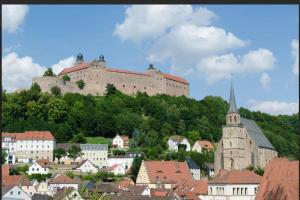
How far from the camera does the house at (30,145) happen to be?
61.6 metres

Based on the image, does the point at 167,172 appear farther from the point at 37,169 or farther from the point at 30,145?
the point at 30,145

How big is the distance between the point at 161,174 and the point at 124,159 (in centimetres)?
1174

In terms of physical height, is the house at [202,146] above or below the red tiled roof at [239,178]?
above

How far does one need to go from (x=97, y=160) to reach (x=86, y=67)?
2494 centimetres

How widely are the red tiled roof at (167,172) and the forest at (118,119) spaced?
39.4 feet

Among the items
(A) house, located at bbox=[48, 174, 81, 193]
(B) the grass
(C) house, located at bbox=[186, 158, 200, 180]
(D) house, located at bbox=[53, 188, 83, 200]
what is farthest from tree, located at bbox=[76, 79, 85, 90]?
(D) house, located at bbox=[53, 188, 83, 200]

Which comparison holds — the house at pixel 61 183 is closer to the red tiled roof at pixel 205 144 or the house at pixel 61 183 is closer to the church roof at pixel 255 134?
the church roof at pixel 255 134

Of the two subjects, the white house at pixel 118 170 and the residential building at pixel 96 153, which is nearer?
the white house at pixel 118 170

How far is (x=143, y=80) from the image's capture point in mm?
86438

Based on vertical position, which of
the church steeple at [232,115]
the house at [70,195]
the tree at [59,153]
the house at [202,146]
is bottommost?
the house at [70,195]

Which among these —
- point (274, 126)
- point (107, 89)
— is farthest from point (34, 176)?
point (274, 126)

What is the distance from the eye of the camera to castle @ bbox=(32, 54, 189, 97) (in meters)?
79.5

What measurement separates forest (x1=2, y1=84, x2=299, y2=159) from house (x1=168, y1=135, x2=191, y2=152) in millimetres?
863

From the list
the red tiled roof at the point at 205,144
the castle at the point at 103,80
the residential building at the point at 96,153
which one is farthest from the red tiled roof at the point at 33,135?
the red tiled roof at the point at 205,144
